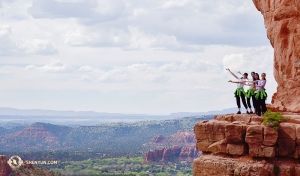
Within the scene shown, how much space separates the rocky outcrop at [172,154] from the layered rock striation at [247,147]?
16278cm

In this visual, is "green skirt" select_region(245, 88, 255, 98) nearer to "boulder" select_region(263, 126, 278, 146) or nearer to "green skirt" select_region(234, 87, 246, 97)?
"green skirt" select_region(234, 87, 246, 97)

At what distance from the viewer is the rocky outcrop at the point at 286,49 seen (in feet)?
105

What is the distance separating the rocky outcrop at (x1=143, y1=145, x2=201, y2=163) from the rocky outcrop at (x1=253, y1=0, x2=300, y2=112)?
159m

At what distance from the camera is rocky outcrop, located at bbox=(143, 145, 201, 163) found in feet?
631

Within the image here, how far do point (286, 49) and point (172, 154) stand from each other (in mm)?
167480

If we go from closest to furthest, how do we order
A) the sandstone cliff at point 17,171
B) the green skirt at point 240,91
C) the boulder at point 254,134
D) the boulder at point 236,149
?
the boulder at point 254,134
the boulder at point 236,149
the green skirt at point 240,91
the sandstone cliff at point 17,171

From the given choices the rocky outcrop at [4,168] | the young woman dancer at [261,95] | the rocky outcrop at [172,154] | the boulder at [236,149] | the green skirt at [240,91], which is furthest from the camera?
the rocky outcrop at [172,154]

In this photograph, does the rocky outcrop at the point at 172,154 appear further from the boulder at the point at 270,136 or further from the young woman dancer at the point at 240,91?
the boulder at the point at 270,136

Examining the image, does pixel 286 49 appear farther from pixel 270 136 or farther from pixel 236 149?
pixel 236 149

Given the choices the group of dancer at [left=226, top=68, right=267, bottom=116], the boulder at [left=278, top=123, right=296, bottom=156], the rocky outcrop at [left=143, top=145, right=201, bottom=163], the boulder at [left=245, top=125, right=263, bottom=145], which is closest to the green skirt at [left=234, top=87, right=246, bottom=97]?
the group of dancer at [left=226, top=68, right=267, bottom=116]

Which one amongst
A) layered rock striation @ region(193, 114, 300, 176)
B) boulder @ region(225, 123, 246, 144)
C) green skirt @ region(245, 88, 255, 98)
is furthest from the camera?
green skirt @ region(245, 88, 255, 98)

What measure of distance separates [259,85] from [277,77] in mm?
5533

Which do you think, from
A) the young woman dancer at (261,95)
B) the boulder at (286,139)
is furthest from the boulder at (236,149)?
the young woman dancer at (261,95)

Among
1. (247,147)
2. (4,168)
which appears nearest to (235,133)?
(247,147)
